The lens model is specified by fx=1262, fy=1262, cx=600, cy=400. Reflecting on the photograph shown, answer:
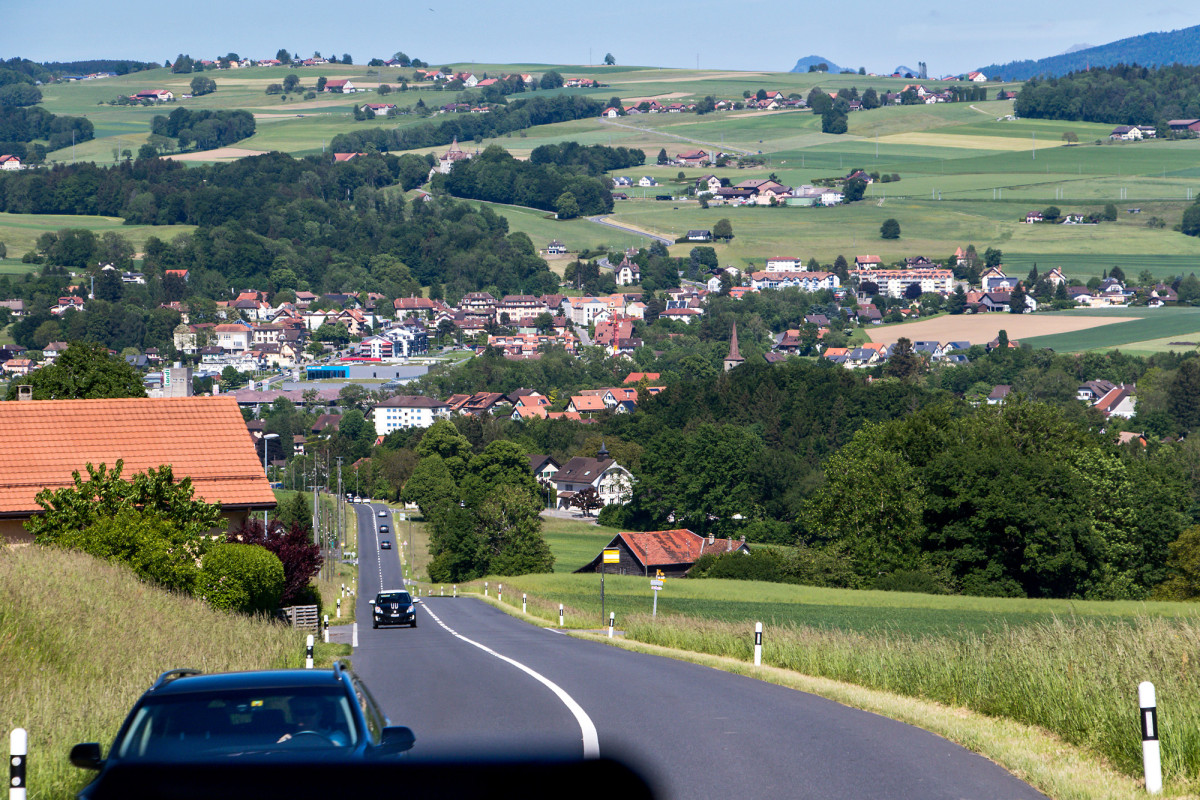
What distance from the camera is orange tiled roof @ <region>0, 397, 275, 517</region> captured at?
2866 centimetres

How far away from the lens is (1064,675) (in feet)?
40.9

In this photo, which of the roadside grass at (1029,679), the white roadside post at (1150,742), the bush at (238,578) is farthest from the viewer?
the bush at (238,578)

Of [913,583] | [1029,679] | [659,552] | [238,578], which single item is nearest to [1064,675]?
[1029,679]

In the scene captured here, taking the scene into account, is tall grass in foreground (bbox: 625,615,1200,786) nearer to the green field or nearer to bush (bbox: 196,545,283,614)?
bush (bbox: 196,545,283,614)

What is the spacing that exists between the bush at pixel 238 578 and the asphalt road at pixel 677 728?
2745 mm

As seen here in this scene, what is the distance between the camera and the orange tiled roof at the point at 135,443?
28.7 metres

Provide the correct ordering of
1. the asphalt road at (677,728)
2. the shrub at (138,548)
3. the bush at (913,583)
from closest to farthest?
1. the asphalt road at (677,728)
2. the shrub at (138,548)
3. the bush at (913,583)

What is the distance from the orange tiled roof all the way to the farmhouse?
22 mm

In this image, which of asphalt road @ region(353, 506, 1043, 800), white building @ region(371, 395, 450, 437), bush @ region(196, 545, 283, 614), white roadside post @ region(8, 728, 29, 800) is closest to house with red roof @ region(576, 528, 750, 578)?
bush @ region(196, 545, 283, 614)

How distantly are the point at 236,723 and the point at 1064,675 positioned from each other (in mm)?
9088

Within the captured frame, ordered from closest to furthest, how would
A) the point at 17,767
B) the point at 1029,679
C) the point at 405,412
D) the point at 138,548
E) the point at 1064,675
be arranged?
1. the point at 17,767
2. the point at 1064,675
3. the point at 1029,679
4. the point at 138,548
5. the point at 405,412

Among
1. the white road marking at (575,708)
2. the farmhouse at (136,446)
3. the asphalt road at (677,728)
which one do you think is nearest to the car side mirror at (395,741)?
the asphalt road at (677,728)

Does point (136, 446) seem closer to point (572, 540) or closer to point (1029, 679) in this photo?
point (1029, 679)

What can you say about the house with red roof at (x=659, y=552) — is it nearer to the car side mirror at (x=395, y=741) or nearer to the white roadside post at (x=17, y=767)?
the white roadside post at (x=17, y=767)
